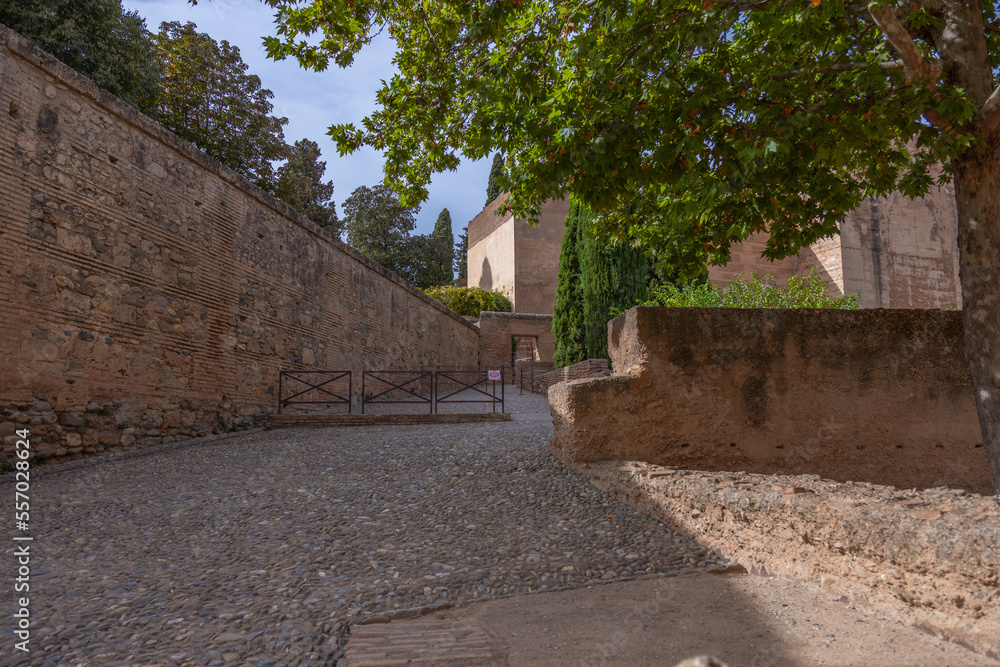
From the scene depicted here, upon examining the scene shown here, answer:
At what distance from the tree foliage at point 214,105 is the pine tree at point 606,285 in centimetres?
923

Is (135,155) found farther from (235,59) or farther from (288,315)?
(235,59)

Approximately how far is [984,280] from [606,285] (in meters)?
10.2

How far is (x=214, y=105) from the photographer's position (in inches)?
582

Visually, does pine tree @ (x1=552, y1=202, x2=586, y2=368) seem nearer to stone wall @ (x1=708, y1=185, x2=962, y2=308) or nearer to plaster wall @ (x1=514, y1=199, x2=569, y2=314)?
stone wall @ (x1=708, y1=185, x2=962, y2=308)

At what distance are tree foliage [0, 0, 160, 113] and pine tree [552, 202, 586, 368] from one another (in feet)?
34.9

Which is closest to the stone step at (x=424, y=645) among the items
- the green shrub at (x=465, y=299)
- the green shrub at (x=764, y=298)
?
the green shrub at (x=764, y=298)

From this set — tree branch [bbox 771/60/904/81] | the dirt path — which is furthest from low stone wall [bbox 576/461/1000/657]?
tree branch [bbox 771/60/904/81]

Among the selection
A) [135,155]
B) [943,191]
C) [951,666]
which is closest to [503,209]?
[135,155]

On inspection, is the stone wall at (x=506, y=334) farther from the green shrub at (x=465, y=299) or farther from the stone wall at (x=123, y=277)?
the stone wall at (x=123, y=277)

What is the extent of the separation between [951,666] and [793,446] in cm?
248

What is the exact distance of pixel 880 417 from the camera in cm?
438

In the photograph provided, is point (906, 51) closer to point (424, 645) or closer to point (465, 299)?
point (424, 645)

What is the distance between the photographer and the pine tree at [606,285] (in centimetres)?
1366

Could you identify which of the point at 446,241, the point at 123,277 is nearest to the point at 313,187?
the point at 446,241
